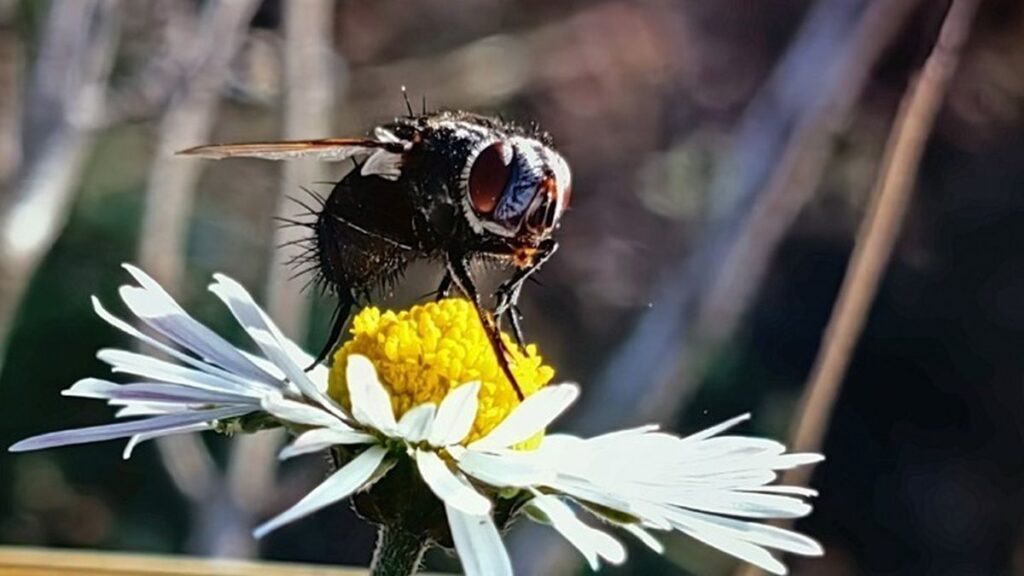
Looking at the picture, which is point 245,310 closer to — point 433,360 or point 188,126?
point 433,360

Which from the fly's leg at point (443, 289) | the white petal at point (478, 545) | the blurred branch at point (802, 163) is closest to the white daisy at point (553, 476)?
the white petal at point (478, 545)

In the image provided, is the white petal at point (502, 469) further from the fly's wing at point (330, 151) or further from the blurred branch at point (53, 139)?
the blurred branch at point (53, 139)

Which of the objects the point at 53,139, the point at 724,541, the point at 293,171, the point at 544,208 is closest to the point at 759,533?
the point at 724,541

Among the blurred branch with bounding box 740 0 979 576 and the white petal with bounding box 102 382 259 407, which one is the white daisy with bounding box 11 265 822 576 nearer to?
the white petal with bounding box 102 382 259 407

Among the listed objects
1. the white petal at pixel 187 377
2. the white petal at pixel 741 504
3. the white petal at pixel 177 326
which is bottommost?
the white petal at pixel 187 377

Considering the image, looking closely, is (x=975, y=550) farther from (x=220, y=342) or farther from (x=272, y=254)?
(x=220, y=342)

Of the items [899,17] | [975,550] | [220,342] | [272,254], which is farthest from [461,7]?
[220,342]
